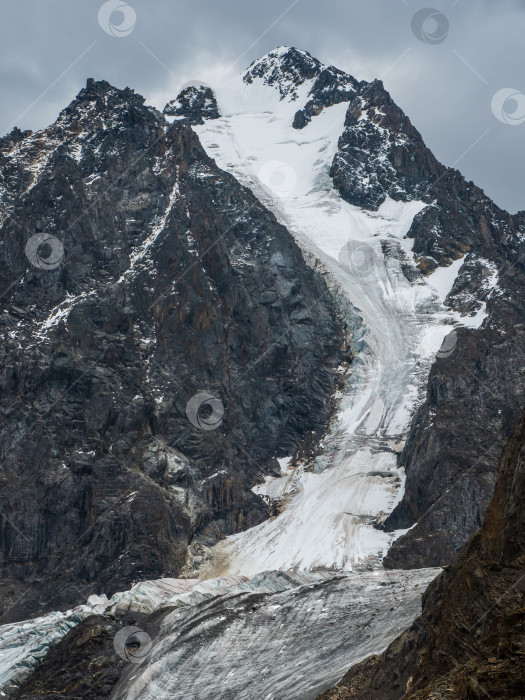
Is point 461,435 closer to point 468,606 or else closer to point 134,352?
point 134,352

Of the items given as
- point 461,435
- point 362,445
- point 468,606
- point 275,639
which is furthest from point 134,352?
point 468,606

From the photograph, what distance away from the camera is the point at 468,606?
31031 mm

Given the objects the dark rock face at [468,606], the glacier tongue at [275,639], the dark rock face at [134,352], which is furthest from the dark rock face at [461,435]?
the dark rock face at [468,606]

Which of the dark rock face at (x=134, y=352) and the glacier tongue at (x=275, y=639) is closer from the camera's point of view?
the glacier tongue at (x=275, y=639)

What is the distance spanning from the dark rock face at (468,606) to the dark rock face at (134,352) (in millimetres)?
76192

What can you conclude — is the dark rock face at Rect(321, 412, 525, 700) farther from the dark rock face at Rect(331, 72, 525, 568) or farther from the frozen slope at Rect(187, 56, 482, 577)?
the frozen slope at Rect(187, 56, 482, 577)

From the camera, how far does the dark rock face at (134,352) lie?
115 meters

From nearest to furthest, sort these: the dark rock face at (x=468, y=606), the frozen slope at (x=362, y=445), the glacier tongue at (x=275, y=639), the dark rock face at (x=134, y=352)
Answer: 1. the dark rock face at (x=468, y=606)
2. the glacier tongue at (x=275, y=639)
3. the dark rock face at (x=134, y=352)
4. the frozen slope at (x=362, y=445)

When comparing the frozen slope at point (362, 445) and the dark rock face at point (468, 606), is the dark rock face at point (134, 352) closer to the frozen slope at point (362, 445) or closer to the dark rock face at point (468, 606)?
the frozen slope at point (362, 445)

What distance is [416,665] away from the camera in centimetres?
3262

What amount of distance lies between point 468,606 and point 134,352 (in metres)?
114

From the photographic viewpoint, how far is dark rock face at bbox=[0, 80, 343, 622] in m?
115

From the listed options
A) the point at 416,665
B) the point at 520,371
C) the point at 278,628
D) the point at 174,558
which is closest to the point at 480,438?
the point at 520,371

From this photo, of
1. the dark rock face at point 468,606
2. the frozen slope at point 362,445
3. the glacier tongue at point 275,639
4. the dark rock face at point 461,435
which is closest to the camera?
the dark rock face at point 468,606
